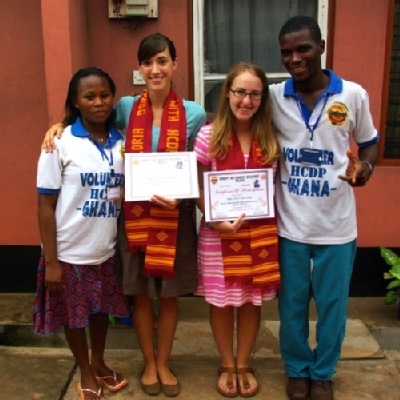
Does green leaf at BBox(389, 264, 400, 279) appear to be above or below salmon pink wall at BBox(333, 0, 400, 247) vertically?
below

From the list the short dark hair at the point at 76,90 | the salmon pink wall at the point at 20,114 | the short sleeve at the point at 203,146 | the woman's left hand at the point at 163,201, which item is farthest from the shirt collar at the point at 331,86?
the salmon pink wall at the point at 20,114

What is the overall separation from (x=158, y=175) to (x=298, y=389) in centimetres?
145

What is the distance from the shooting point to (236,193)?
7.89 ft

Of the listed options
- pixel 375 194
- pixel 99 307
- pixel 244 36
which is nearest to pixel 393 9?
pixel 244 36

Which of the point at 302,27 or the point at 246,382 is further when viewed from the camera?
the point at 246,382

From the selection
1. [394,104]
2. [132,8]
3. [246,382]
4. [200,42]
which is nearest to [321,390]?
[246,382]

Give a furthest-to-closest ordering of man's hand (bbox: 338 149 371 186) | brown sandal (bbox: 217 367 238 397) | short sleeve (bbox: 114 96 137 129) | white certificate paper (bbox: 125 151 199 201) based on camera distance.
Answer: brown sandal (bbox: 217 367 238 397) → short sleeve (bbox: 114 96 137 129) → white certificate paper (bbox: 125 151 199 201) → man's hand (bbox: 338 149 371 186)

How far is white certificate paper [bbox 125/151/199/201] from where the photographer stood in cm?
234

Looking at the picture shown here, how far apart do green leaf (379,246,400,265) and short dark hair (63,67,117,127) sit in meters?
2.38

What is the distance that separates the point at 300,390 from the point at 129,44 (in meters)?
2.73

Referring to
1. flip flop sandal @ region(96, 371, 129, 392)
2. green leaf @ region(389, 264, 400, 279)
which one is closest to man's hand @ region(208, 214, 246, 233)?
flip flop sandal @ region(96, 371, 129, 392)

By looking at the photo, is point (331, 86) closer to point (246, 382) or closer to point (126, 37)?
point (246, 382)

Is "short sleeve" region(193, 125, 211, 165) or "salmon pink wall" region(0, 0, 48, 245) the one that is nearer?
"short sleeve" region(193, 125, 211, 165)

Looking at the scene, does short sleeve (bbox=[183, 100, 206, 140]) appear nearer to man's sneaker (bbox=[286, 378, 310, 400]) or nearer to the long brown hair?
the long brown hair
